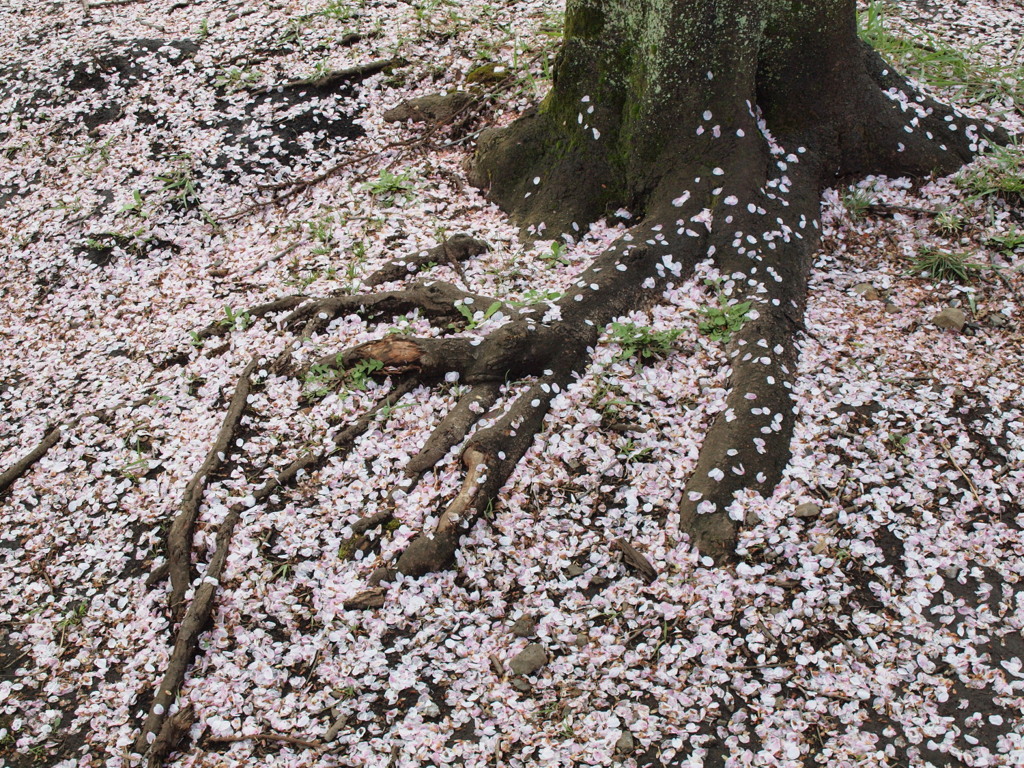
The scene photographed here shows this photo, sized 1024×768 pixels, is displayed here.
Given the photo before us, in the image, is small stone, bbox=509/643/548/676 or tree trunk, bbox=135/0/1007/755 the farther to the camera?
tree trunk, bbox=135/0/1007/755

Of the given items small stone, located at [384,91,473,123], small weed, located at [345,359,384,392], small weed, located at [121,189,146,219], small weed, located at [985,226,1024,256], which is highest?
small stone, located at [384,91,473,123]

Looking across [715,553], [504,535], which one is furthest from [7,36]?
[715,553]

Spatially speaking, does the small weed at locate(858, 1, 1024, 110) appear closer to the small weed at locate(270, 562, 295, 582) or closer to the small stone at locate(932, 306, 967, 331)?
the small stone at locate(932, 306, 967, 331)

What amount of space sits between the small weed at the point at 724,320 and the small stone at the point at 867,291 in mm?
858

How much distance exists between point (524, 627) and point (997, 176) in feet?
14.5

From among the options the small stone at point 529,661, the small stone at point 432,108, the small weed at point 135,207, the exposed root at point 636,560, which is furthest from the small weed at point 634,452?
the small weed at point 135,207

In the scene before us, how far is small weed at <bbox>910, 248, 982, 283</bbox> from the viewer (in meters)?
4.52

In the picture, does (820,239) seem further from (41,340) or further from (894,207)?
(41,340)

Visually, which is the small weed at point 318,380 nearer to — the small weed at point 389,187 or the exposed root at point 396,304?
the exposed root at point 396,304

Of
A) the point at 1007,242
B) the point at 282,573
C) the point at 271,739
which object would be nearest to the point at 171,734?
the point at 271,739

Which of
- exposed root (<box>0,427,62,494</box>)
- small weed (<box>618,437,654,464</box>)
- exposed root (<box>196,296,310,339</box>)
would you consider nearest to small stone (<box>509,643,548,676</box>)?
small weed (<box>618,437,654,464</box>)

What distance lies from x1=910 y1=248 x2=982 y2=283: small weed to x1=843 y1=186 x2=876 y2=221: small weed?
0.52 metres

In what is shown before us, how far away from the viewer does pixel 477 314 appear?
14.2 feet

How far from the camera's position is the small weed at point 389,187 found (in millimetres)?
5809
